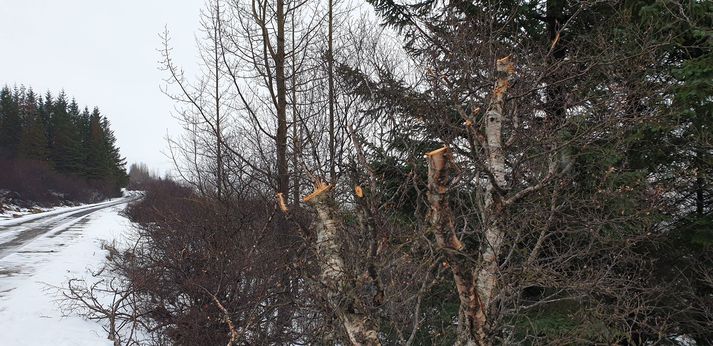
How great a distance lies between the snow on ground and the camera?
8.30 metres

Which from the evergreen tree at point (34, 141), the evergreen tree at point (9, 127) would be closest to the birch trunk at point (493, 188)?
the evergreen tree at point (34, 141)

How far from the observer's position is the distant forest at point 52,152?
38.9 m

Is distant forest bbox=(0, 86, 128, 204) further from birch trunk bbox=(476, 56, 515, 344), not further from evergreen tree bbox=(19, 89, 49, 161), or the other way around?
birch trunk bbox=(476, 56, 515, 344)

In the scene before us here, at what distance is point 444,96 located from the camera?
5.44 m

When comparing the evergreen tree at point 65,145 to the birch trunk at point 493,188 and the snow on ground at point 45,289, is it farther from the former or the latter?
the birch trunk at point 493,188

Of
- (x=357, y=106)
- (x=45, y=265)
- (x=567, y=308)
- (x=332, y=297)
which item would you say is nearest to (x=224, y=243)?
(x=357, y=106)

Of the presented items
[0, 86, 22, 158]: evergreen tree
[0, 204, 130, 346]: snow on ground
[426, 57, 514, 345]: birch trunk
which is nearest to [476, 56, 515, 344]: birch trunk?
[426, 57, 514, 345]: birch trunk

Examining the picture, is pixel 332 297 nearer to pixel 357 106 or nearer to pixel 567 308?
pixel 567 308

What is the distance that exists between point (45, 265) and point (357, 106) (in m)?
10.8

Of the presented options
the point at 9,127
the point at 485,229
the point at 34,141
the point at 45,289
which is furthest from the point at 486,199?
the point at 9,127

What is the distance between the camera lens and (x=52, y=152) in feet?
165

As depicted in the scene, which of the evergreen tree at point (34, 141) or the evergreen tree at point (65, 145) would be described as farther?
the evergreen tree at point (65, 145)

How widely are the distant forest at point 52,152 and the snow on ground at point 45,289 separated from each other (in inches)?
939

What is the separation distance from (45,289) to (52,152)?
48.3 metres
